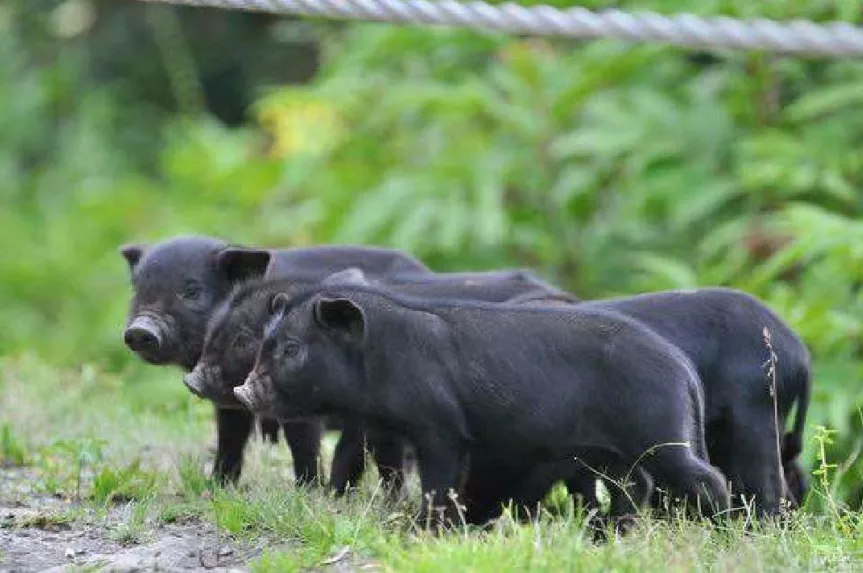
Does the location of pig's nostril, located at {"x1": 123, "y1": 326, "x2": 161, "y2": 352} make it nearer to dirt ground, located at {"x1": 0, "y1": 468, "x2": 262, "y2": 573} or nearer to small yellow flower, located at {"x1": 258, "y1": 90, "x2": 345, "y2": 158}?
dirt ground, located at {"x1": 0, "y1": 468, "x2": 262, "y2": 573}

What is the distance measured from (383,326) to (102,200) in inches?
435

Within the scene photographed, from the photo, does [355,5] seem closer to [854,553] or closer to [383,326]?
[383,326]

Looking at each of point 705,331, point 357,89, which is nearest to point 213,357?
point 705,331

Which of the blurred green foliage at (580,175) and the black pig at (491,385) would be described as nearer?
the black pig at (491,385)

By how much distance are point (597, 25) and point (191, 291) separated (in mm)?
2325

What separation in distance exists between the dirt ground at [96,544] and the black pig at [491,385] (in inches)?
22.1

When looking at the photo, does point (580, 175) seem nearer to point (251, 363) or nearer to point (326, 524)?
point (251, 363)

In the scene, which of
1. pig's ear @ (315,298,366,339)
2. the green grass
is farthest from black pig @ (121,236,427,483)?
pig's ear @ (315,298,366,339)

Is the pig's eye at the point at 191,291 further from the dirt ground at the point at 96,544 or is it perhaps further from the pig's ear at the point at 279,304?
the dirt ground at the point at 96,544

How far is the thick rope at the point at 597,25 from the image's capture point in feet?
18.3

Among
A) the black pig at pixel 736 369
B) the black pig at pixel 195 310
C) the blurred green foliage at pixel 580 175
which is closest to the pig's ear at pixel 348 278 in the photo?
the black pig at pixel 195 310

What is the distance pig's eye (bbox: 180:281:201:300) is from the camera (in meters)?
7.42

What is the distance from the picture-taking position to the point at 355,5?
6410mm

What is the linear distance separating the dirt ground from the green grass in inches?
1.2
